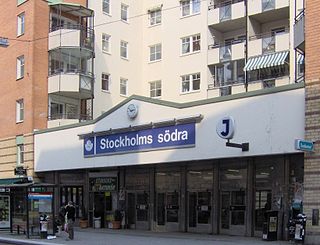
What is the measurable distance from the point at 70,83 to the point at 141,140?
451 inches

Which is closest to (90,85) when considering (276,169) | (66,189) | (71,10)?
(71,10)

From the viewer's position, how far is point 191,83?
3769 cm

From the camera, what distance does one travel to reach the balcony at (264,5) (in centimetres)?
3203

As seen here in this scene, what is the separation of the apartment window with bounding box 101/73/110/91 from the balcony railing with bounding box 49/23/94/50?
10.1 feet

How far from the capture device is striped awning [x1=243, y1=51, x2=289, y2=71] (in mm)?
31308

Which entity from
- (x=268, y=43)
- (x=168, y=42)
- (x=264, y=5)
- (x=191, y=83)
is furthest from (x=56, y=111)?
(x=264, y=5)

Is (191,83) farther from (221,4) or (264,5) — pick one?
(264,5)

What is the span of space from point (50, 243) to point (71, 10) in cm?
2018

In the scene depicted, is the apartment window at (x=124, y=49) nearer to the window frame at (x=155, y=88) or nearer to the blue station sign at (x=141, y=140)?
the window frame at (x=155, y=88)

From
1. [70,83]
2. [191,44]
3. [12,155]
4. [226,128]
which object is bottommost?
[12,155]

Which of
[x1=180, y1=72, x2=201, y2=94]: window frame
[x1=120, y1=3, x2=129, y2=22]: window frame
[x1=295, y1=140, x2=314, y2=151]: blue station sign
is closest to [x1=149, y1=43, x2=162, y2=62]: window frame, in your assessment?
[x1=120, y1=3, x2=129, y2=22]: window frame

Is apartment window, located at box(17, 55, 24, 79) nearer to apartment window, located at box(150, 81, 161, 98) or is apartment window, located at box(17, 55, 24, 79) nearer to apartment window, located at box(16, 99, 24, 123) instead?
apartment window, located at box(16, 99, 24, 123)

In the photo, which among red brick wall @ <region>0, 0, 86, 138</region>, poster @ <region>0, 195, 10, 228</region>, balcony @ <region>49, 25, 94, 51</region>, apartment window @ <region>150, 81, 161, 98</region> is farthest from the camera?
apartment window @ <region>150, 81, 161, 98</region>

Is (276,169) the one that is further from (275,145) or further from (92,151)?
(92,151)
